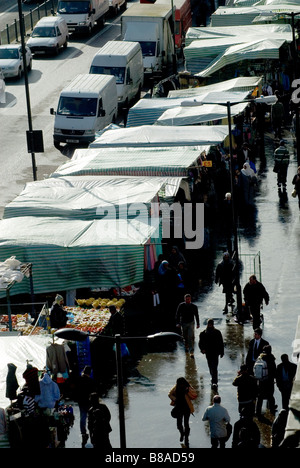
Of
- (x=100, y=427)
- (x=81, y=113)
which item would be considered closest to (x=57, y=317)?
(x=100, y=427)

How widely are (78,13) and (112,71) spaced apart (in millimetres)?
13136

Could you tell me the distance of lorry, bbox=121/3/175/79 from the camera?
2028 inches

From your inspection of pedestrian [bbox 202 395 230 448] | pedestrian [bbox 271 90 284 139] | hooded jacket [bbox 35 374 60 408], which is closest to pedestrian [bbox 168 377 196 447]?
pedestrian [bbox 202 395 230 448]

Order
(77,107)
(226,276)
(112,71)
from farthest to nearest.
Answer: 1. (112,71)
2. (77,107)
3. (226,276)

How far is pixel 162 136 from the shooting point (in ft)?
114

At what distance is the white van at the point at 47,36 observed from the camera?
55.3 meters

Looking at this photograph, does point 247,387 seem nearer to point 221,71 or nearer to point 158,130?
point 158,130

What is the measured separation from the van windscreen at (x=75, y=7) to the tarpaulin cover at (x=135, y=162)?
26346mm

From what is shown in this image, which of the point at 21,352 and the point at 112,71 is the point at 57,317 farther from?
the point at 112,71

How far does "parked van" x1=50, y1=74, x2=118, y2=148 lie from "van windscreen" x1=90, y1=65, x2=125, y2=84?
3406 millimetres

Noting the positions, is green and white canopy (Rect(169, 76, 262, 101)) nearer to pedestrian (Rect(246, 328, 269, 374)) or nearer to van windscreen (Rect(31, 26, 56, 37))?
van windscreen (Rect(31, 26, 56, 37))

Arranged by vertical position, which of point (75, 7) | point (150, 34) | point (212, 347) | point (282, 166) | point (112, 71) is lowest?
point (75, 7)

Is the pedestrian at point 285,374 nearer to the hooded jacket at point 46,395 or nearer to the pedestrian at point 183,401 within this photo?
the pedestrian at point 183,401

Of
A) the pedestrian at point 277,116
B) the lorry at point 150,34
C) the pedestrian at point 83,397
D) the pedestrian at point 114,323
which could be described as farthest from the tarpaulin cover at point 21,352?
the lorry at point 150,34
